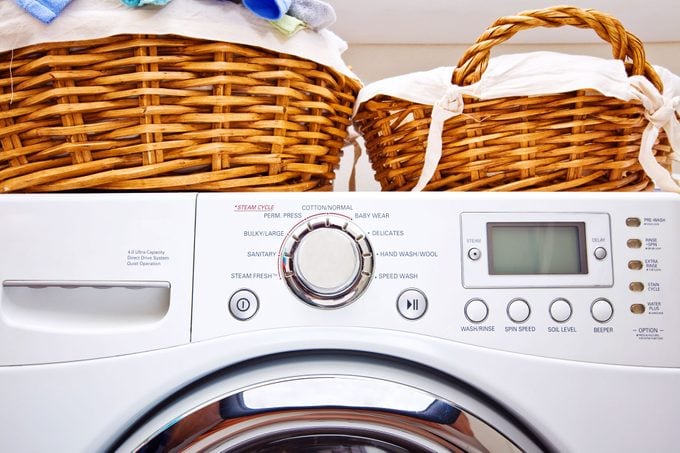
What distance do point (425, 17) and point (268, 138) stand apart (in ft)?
2.46

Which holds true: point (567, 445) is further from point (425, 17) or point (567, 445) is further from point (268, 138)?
point (425, 17)

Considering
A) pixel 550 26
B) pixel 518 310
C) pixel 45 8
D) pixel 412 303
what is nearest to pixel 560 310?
pixel 518 310

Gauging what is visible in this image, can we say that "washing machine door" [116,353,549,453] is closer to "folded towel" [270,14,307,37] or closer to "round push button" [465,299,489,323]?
"round push button" [465,299,489,323]

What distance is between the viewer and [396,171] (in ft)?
2.37

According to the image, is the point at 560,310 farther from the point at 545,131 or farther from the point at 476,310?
the point at 545,131

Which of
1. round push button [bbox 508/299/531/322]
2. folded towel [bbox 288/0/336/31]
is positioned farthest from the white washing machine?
folded towel [bbox 288/0/336/31]

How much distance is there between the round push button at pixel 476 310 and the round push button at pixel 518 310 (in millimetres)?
24

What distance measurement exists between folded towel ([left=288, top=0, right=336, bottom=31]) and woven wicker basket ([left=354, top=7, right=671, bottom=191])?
171 millimetres

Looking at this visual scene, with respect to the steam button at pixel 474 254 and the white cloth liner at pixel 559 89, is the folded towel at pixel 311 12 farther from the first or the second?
the steam button at pixel 474 254

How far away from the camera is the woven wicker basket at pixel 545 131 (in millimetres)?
610

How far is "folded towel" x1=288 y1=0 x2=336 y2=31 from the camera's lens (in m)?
0.60

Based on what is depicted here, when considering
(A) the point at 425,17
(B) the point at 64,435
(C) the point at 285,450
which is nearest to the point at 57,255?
(B) the point at 64,435

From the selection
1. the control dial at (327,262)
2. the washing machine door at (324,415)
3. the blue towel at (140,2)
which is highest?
the blue towel at (140,2)

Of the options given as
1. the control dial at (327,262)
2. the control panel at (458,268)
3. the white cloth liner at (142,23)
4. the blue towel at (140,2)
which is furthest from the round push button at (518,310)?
the blue towel at (140,2)
